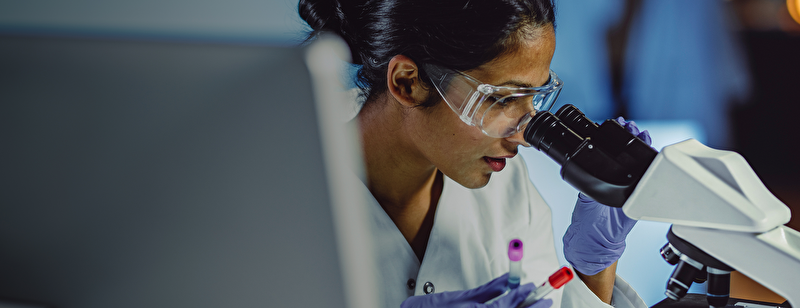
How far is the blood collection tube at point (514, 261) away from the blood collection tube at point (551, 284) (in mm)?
41

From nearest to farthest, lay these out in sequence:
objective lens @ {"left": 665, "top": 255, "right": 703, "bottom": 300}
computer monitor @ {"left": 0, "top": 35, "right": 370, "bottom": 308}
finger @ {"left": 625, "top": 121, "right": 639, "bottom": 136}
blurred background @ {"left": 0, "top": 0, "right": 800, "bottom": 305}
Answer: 1. computer monitor @ {"left": 0, "top": 35, "right": 370, "bottom": 308}
2. objective lens @ {"left": 665, "top": 255, "right": 703, "bottom": 300}
3. finger @ {"left": 625, "top": 121, "right": 639, "bottom": 136}
4. blurred background @ {"left": 0, "top": 0, "right": 800, "bottom": 305}

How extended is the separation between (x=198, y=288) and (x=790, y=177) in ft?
12.2

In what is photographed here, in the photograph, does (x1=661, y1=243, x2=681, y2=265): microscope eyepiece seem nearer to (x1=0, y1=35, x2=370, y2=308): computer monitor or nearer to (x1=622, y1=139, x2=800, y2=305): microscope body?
(x1=622, y1=139, x2=800, y2=305): microscope body

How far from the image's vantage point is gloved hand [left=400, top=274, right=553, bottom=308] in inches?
38.1

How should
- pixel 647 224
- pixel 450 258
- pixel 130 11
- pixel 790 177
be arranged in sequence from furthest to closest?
1. pixel 790 177
2. pixel 647 224
3. pixel 450 258
4. pixel 130 11

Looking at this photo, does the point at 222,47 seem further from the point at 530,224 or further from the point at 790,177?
the point at 790,177

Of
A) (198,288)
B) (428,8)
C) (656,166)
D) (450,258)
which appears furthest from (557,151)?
(198,288)

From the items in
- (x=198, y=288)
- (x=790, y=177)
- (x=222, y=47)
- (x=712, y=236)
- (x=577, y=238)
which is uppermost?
(x=222, y=47)

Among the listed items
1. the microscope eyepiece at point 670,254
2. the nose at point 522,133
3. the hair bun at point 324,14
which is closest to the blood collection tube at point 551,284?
the microscope eyepiece at point 670,254

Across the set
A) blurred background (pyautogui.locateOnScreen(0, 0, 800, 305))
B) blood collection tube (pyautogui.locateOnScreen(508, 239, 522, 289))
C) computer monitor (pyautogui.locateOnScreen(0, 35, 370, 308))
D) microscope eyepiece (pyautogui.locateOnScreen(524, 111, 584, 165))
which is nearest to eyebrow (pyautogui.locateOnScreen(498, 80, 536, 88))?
microscope eyepiece (pyautogui.locateOnScreen(524, 111, 584, 165))

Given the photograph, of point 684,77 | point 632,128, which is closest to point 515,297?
point 632,128

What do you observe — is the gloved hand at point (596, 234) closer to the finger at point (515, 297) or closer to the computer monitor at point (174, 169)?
the finger at point (515, 297)

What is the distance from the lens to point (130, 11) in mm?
573

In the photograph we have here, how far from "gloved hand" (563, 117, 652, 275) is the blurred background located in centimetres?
65
